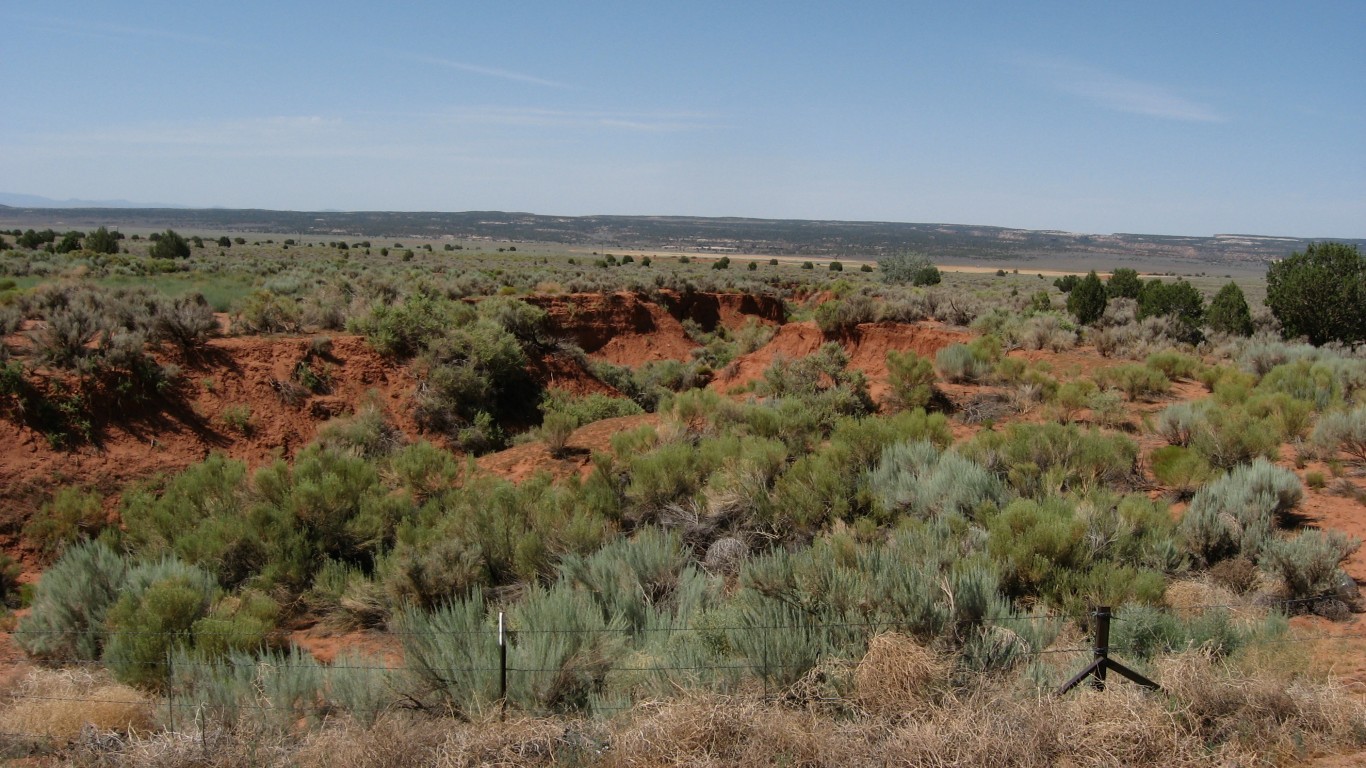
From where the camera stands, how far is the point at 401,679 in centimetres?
468

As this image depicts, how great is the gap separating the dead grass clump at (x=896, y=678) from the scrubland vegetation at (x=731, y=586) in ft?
0.07

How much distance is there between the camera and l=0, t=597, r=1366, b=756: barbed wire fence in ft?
14.4

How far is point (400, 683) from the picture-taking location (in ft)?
15.3

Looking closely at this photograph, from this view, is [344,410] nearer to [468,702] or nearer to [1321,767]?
[468,702]

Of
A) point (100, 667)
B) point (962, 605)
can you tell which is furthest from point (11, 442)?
point (962, 605)

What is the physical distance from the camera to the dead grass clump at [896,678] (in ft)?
13.9

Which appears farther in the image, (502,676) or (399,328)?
(399,328)

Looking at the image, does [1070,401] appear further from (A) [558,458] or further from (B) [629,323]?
(B) [629,323]

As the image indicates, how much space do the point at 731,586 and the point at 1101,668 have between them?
2.78 meters

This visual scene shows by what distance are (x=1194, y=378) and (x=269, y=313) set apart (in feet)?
61.5

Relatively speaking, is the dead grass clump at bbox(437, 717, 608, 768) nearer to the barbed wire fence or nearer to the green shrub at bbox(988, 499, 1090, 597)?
the barbed wire fence

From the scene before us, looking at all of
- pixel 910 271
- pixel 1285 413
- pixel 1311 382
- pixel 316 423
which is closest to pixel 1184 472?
pixel 1285 413

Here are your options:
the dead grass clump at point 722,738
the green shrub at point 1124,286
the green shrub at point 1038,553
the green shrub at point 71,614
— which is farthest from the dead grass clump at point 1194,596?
the green shrub at point 1124,286

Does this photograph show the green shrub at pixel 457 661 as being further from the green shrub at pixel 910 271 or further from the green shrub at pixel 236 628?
the green shrub at pixel 910 271
